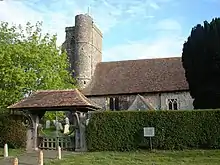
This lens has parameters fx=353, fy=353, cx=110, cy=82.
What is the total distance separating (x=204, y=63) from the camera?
84.2 ft

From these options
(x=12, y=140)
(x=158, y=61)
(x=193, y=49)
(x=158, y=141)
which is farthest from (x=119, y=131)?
(x=158, y=61)

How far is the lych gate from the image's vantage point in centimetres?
2177

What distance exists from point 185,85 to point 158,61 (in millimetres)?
5871

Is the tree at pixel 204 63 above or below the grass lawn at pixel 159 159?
above

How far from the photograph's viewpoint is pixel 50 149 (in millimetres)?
22766

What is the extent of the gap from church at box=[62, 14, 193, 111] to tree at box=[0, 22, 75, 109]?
8.34 metres

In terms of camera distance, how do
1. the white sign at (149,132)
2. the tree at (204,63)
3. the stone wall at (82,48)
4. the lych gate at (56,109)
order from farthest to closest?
the stone wall at (82,48), the tree at (204,63), the lych gate at (56,109), the white sign at (149,132)

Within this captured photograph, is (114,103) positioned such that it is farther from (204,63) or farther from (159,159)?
(159,159)

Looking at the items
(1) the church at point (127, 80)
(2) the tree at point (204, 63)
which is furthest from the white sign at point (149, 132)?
(1) the church at point (127, 80)

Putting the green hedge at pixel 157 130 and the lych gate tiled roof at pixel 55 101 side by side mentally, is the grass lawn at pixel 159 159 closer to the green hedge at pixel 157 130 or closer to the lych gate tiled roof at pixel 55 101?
the green hedge at pixel 157 130

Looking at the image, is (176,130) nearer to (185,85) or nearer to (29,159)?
(29,159)

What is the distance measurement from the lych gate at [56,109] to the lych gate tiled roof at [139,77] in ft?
50.2

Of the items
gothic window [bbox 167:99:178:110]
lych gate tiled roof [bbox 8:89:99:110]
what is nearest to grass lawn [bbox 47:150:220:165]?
lych gate tiled roof [bbox 8:89:99:110]

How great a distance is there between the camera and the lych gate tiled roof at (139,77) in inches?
1467
